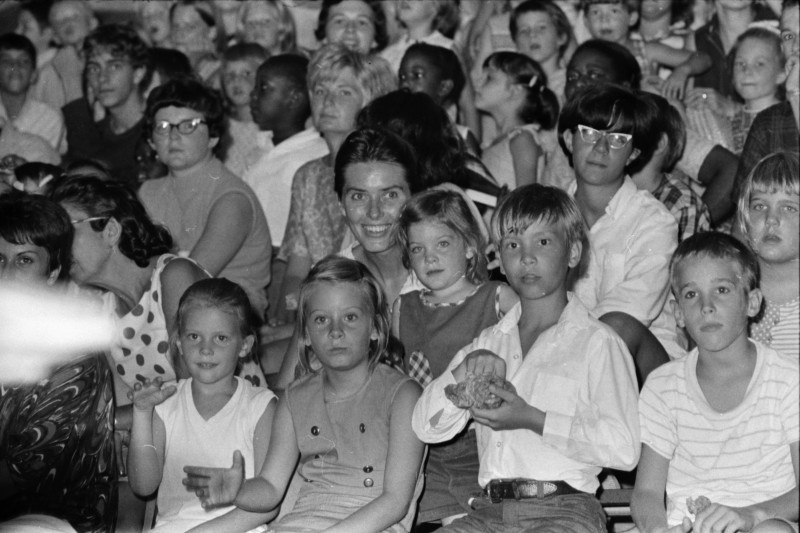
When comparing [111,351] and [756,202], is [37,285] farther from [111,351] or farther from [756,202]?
[756,202]

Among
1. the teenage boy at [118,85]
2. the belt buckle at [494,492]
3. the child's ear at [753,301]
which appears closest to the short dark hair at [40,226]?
the belt buckle at [494,492]

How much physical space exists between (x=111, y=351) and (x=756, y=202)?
185 cm

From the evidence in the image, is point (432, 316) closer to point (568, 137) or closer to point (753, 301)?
point (568, 137)

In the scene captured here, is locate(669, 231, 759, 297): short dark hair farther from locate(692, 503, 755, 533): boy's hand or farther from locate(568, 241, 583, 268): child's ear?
locate(692, 503, 755, 533): boy's hand

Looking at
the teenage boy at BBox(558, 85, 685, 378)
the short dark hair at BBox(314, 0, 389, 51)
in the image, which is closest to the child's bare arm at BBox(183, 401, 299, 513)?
the teenage boy at BBox(558, 85, 685, 378)

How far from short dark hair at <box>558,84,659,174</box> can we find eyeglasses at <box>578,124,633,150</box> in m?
0.02

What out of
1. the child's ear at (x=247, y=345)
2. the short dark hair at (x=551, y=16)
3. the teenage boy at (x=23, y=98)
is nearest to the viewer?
the child's ear at (x=247, y=345)

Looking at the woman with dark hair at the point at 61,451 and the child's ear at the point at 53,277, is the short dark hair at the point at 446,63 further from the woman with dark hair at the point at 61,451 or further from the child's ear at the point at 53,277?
the woman with dark hair at the point at 61,451

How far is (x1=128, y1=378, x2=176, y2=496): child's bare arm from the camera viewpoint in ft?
10.9

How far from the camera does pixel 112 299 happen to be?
144 inches

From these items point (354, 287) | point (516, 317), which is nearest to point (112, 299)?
point (354, 287)

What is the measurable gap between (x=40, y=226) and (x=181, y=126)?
3.32 feet

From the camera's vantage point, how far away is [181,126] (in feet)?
14.5

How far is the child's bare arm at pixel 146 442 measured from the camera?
131 inches
